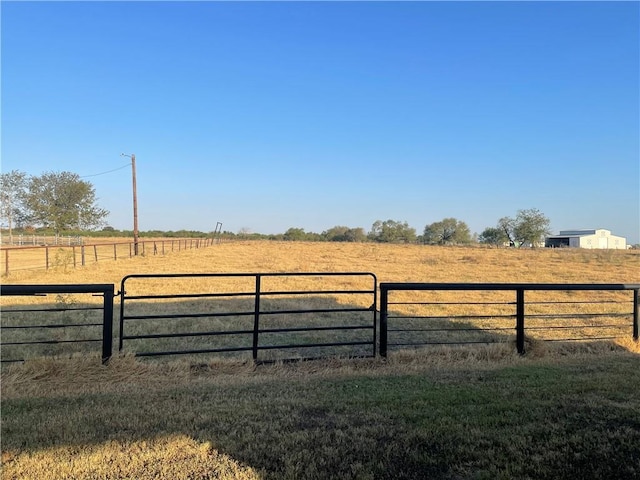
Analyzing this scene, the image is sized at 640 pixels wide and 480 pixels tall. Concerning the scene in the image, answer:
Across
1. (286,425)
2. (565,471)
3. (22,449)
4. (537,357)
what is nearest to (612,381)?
(537,357)

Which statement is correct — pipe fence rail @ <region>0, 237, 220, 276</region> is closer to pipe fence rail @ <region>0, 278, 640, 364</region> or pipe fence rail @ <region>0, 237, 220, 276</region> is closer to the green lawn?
pipe fence rail @ <region>0, 278, 640, 364</region>

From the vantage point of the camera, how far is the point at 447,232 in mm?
119938

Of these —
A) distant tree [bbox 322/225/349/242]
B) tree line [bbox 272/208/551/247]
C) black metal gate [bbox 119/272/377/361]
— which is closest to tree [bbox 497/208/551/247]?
tree line [bbox 272/208/551/247]

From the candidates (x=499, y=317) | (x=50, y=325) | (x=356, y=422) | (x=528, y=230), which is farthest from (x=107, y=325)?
(x=528, y=230)

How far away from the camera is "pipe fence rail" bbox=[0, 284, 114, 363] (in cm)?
492

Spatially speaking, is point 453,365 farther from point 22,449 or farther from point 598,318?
point 598,318

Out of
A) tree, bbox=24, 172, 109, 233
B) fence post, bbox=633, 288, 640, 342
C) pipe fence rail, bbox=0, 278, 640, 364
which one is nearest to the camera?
pipe fence rail, bbox=0, 278, 640, 364

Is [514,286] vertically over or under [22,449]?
over

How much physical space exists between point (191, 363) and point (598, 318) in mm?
9634

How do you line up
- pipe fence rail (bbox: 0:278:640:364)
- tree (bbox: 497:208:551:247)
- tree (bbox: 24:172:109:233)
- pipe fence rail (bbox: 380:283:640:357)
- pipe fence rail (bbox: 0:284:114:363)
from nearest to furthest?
pipe fence rail (bbox: 0:284:114:363) < pipe fence rail (bbox: 0:278:640:364) < pipe fence rail (bbox: 380:283:640:357) < tree (bbox: 24:172:109:233) < tree (bbox: 497:208:551:247)

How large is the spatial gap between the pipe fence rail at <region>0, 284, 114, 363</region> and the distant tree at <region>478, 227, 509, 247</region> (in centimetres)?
10359

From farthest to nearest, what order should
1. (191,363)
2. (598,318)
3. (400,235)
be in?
(400,235)
(598,318)
(191,363)

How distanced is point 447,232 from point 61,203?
3949 inches

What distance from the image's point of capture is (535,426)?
3.36 m
